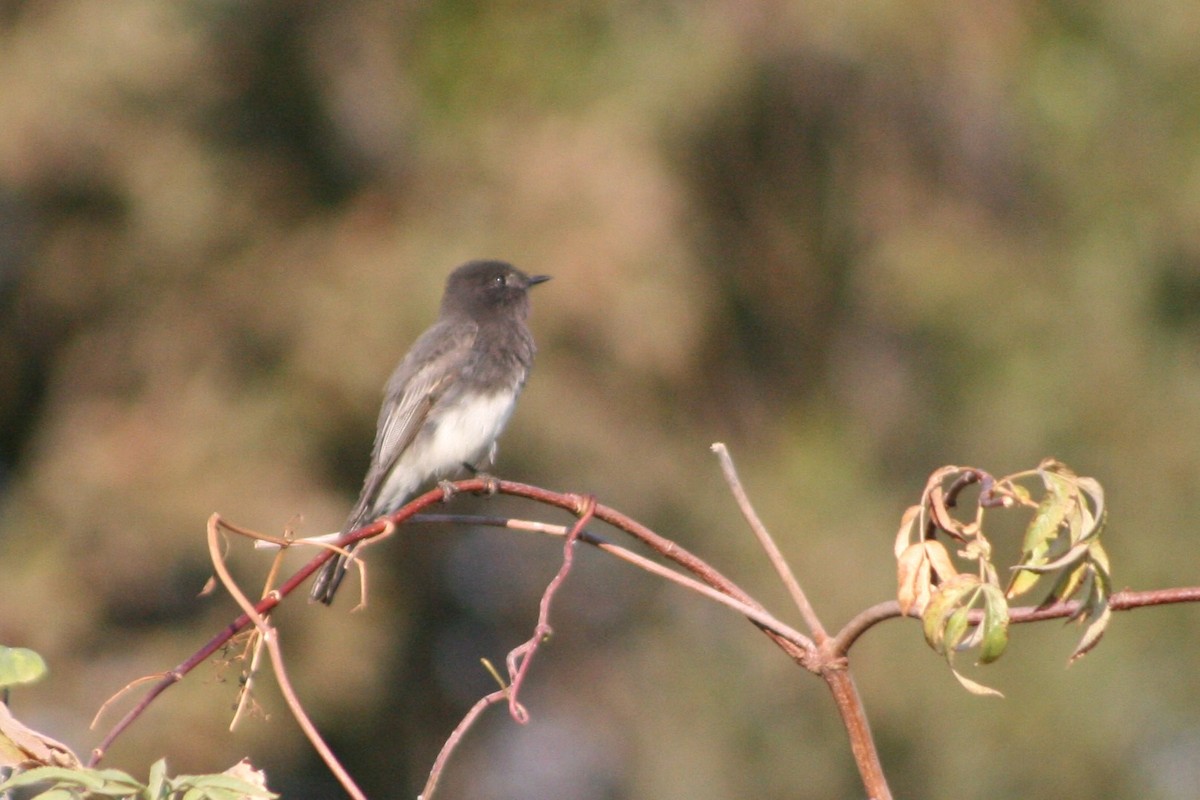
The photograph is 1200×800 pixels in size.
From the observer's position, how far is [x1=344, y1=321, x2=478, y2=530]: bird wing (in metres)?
4.22

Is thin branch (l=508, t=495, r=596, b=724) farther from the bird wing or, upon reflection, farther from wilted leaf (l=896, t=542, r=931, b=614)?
the bird wing

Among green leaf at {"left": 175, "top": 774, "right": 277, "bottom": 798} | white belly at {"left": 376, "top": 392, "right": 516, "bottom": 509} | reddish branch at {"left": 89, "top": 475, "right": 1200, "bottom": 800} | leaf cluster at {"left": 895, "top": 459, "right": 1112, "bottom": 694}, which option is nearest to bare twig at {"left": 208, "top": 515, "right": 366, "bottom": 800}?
reddish branch at {"left": 89, "top": 475, "right": 1200, "bottom": 800}

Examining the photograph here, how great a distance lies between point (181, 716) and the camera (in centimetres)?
729

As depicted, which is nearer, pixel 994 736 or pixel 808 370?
pixel 994 736

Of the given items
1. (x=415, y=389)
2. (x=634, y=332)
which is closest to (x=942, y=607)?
(x=415, y=389)

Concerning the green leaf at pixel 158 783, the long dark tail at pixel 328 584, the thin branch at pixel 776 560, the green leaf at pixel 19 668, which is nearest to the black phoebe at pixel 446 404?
the long dark tail at pixel 328 584

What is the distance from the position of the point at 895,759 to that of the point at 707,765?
1034 millimetres

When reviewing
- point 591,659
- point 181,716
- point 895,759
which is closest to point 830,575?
point 895,759

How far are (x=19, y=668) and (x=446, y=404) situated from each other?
9.72 feet

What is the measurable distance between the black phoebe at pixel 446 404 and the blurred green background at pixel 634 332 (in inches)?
119

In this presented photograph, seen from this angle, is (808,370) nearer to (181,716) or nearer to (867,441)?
(867,441)

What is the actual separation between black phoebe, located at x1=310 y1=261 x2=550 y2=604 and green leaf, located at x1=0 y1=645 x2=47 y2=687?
2685 millimetres

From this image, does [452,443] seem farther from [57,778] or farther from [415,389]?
[57,778]

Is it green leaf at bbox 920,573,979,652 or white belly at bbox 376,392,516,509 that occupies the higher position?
green leaf at bbox 920,573,979,652
